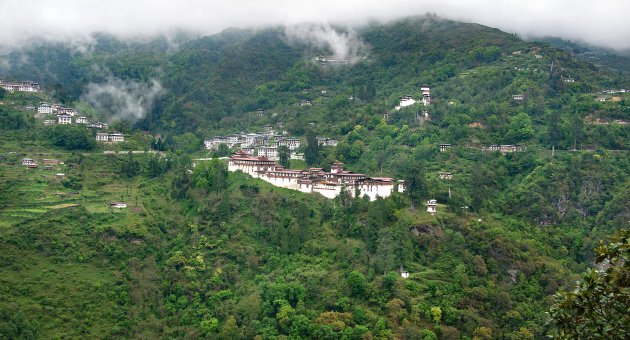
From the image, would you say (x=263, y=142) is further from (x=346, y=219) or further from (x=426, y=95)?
(x=346, y=219)

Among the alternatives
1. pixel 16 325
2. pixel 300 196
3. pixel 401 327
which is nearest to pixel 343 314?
pixel 401 327

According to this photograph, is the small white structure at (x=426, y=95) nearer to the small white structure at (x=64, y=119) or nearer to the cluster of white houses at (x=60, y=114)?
the cluster of white houses at (x=60, y=114)

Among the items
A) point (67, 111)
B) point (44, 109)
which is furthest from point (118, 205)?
point (44, 109)

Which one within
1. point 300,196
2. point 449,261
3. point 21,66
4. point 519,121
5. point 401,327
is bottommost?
point 401,327

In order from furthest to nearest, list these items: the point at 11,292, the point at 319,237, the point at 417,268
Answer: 1. the point at 319,237
2. the point at 417,268
3. the point at 11,292

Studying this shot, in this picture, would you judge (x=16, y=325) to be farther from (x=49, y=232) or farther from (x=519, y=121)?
(x=519, y=121)

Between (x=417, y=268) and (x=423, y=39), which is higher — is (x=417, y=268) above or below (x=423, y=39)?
below

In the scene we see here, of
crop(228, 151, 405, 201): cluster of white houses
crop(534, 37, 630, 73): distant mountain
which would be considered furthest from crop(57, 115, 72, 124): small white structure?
crop(534, 37, 630, 73): distant mountain
